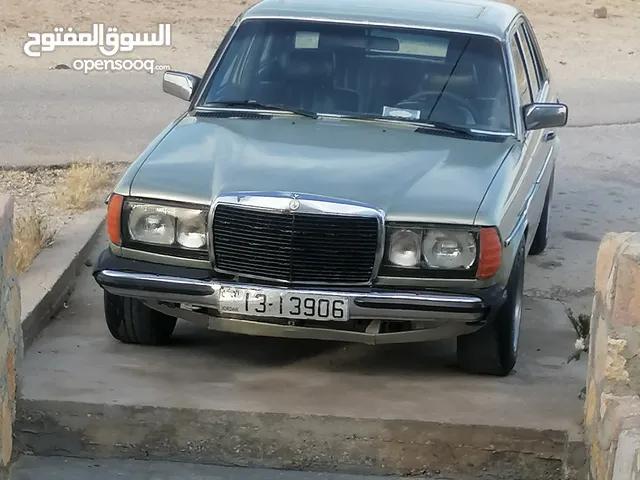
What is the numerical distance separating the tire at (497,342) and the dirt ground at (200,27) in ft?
33.5

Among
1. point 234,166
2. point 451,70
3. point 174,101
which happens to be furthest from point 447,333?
point 174,101

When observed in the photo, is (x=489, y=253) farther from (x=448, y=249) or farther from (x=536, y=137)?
(x=536, y=137)

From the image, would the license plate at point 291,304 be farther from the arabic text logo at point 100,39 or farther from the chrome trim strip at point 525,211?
the arabic text logo at point 100,39

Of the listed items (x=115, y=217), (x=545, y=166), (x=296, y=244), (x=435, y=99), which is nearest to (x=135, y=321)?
(x=115, y=217)

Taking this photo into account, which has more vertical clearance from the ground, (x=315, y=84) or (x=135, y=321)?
(x=315, y=84)

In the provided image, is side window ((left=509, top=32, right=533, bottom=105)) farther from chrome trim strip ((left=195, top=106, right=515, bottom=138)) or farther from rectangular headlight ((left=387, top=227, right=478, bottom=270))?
rectangular headlight ((left=387, top=227, right=478, bottom=270))

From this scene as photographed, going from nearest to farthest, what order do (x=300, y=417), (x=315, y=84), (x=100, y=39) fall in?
(x=300, y=417), (x=315, y=84), (x=100, y=39)

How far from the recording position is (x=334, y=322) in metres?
5.06

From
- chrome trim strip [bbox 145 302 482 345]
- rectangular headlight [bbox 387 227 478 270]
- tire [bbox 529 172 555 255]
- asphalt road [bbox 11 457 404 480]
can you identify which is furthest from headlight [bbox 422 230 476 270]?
tire [bbox 529 172 555 255]

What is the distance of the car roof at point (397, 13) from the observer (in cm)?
638

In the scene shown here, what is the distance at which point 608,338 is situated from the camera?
171 inches

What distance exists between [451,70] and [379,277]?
5.45 feet

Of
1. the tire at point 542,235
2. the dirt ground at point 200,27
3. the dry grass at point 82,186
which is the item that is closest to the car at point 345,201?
the tire at point 542,235

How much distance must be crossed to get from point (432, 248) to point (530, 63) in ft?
8.88
